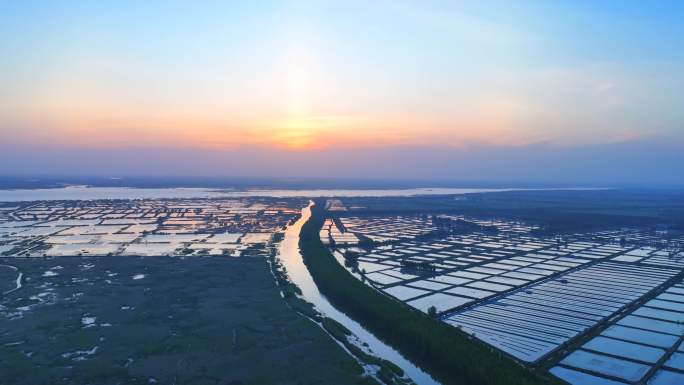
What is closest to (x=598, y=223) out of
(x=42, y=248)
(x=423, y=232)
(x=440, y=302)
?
(x=423, y=232)

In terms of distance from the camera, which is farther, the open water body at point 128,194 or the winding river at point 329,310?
the open water body at point 128,194

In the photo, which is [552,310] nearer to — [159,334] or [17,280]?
[159,334]

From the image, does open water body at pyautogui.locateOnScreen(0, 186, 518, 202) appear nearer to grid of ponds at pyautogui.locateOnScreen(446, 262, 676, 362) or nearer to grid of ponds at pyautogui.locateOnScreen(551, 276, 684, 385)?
grid of ponds at pyautogui.locateOnScreen(446, 262, 676, 362)

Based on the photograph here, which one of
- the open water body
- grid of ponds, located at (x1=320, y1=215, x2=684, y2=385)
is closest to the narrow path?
grid of ponds, located at (x1=320, y1=215, x2=684, y2=385)

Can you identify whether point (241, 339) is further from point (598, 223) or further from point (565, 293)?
point (598, 223)

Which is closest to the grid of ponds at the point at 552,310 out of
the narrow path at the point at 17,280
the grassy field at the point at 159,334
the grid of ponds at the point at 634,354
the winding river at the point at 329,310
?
the grid of ponds at the point at 634,354

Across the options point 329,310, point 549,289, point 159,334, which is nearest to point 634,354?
point 549,289

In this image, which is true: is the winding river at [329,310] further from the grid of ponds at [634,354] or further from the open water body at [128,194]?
the open water body at [128,194]
